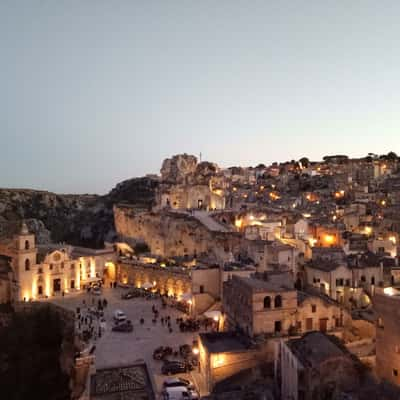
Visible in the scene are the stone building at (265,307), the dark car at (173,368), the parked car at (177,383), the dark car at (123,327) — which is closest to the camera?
the parked car at (177,383)

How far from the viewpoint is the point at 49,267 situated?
44031 mm

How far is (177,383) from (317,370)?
7.51 meters

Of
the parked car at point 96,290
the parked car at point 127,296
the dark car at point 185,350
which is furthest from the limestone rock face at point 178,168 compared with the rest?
the dark car at point 185,350

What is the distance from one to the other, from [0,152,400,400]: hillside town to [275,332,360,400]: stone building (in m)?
0.05

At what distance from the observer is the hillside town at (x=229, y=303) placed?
19688mm

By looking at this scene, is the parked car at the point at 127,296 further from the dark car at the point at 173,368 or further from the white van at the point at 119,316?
the dark car at the point at 173,368

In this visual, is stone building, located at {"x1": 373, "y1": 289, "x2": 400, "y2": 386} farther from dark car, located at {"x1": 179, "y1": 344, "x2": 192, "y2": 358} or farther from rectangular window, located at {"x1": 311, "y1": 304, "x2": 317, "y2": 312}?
dark car, located at {"x1": 179, "y1": 344, "x2": 192, "y2": 358}

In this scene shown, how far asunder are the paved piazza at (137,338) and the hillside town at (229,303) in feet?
0.42

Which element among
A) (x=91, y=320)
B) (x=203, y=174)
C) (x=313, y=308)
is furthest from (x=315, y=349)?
(x=203, y=174)

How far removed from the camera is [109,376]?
2406 centimetres

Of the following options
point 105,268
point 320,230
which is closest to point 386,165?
point 320,230

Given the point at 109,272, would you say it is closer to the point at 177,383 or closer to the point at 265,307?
the point at 265,307

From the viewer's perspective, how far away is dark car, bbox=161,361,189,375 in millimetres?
24055

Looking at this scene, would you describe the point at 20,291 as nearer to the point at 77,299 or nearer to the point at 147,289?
the point at 77,299
